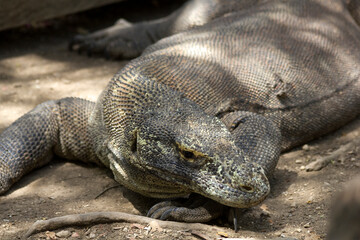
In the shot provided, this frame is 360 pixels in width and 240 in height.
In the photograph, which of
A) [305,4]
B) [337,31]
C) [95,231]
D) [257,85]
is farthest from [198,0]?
[95,231]

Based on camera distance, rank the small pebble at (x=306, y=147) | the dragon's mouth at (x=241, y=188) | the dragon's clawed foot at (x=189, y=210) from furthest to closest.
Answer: the small pebble at (x=306, y=147) → the dragon's clawed foot at (x=189, y=210) → the dragon's mouth at (x=241, y=188)

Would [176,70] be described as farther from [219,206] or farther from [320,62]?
[320,62]

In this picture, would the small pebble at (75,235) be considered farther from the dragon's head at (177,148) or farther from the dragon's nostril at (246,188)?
the dragon's nostril at (246,188)

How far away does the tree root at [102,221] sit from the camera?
3141 millimetres

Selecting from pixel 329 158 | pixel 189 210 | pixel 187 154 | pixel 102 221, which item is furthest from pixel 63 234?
pixel 329 158

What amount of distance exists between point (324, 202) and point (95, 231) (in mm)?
1568

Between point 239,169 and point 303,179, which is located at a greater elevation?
point 239,169

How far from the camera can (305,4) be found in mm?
5316

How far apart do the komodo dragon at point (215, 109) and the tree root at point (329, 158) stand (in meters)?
0.37

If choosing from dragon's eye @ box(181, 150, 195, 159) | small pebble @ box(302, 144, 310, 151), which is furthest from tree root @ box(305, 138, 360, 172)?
dragon's eye @ box(181, 150, 195, 159)

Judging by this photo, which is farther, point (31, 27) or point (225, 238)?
point (31, 27)

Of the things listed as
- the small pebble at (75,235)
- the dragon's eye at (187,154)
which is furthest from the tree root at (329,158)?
the small pebble at (75,235)

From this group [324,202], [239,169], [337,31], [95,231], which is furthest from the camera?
[337,31]

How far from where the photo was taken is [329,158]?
418 cm
